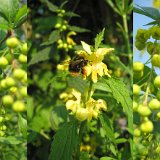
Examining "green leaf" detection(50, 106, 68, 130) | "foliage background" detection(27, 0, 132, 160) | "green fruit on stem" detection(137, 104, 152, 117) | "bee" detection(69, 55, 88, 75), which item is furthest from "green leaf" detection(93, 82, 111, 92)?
"foliage background" detection(27, 0, 132, 160)

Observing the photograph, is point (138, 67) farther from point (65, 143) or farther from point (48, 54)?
point (48, 54)

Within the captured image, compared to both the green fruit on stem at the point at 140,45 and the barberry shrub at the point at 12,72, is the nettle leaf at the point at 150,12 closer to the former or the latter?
the green fruit on stem at the point at 140,45

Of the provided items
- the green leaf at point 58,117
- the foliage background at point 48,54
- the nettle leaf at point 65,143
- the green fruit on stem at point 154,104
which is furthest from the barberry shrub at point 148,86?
the foliage background at point 48,54

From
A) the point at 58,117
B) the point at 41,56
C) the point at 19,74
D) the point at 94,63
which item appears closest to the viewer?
the point at 19,74

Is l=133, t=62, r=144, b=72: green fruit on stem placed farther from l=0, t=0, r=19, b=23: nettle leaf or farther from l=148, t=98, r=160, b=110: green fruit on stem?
l=0, t=0, r=19, b=23: nettle leaf

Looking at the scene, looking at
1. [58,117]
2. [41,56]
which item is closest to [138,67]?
[58,117]

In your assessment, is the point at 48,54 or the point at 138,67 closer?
the point at 138,67
